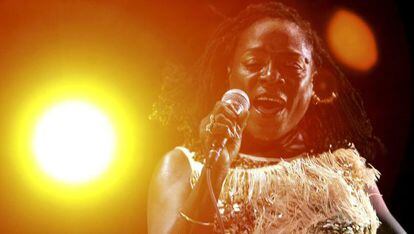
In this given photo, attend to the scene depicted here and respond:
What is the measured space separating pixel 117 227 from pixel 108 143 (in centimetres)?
45

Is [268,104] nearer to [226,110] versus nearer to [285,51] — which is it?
[285,51]

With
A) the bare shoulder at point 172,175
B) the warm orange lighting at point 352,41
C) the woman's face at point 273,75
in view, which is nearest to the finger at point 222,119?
the bare shoulder at point 172,175

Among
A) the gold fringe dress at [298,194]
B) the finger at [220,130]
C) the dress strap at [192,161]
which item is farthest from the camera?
the dress strap at [192,161]

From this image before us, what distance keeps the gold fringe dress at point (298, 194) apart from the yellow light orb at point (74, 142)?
634 mm

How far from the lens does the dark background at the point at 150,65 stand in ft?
9.37

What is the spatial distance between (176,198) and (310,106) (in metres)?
0.83

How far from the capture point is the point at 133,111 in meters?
2.93

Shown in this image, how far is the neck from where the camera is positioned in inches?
101

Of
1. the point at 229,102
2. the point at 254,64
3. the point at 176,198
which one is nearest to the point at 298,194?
the point at 176,198

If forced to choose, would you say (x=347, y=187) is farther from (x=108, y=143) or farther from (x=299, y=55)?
(x=108, y=143)

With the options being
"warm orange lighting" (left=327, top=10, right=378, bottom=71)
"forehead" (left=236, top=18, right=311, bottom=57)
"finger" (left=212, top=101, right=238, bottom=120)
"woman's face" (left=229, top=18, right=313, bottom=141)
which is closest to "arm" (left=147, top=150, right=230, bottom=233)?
"finger" (left=212, top=101, right=238, bottom=120)

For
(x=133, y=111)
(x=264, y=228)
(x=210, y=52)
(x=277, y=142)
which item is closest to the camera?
(x=264, y=228)

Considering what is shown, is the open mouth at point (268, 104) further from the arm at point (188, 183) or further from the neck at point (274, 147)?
the arm at point (188, 183)

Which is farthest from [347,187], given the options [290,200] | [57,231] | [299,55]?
[57,231]
